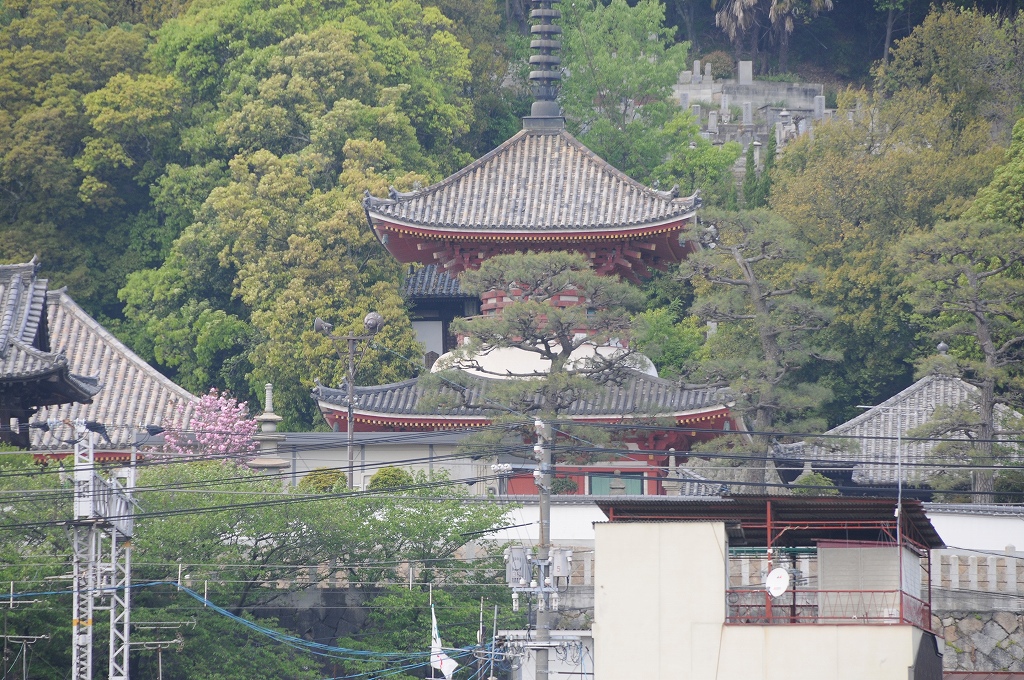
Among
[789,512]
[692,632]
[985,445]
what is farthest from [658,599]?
[985,445]

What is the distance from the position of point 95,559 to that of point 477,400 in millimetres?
13494

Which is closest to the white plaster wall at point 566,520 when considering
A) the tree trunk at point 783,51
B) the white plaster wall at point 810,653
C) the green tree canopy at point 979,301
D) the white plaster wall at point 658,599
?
the green tree canopy at point 979,301

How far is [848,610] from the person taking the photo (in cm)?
3422

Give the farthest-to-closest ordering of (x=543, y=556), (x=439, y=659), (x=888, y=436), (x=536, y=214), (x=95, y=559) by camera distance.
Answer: (x=888, y=436)
(x=536, y=214)
(x=439, y=659)
(x=543, y=556)
(x=95, y=559)

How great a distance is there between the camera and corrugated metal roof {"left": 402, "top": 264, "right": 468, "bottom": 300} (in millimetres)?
61031

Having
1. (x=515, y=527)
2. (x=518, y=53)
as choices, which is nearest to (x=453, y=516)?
(x=515, y=527)

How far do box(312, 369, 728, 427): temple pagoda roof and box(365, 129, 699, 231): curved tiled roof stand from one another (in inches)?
162

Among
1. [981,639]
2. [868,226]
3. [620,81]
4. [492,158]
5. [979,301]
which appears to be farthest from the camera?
[620,81]

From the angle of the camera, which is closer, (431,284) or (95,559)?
(95,559)

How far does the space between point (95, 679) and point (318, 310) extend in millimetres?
19902

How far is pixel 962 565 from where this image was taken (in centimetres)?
4212

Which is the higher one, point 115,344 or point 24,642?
point 115,344

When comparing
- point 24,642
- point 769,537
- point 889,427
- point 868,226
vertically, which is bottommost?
point 24,642

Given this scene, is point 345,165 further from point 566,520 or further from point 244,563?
point 244,563
